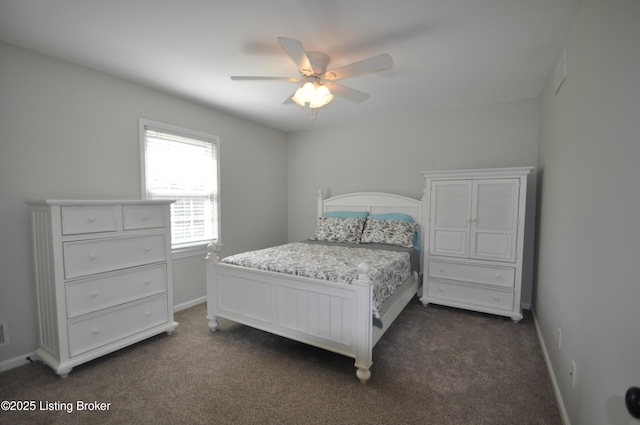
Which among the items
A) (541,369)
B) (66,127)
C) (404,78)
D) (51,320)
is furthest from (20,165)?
(541,369)

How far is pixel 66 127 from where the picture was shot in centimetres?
232

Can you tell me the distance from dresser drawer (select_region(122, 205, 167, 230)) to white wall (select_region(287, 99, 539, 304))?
2503 millimetres

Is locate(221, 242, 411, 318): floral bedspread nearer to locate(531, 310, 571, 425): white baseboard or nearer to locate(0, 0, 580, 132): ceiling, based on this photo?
locate(531, 310, 571, 425): white baseboard

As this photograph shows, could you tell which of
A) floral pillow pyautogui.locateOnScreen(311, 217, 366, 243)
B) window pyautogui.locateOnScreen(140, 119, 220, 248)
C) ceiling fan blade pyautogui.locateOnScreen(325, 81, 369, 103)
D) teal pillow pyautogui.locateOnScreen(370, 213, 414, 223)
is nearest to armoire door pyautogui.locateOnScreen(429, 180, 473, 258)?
teal pillow pyautogui.locateOnScreen(370, 213, 414, 223)

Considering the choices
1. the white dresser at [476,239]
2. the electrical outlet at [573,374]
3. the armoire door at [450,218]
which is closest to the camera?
the electrical outlet at [573,374]

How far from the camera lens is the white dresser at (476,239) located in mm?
2842

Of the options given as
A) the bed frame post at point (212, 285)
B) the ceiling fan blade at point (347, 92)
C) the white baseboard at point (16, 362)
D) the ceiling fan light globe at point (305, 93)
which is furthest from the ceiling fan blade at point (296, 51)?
the white baseboard at point (16, 362)

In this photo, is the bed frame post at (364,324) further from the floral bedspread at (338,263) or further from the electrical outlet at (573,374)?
the electrical outlet at (573,374)

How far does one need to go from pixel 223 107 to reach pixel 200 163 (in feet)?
2.46

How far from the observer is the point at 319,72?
2129 millimetres

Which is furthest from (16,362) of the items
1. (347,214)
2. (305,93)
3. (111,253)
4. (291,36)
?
(347,214)

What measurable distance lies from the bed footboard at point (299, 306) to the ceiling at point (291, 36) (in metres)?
1.63

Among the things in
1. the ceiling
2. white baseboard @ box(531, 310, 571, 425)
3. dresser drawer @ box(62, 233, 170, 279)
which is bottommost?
white baseboard @ box(531, 310, 571, 425)

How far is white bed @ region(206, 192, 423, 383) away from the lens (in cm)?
194
